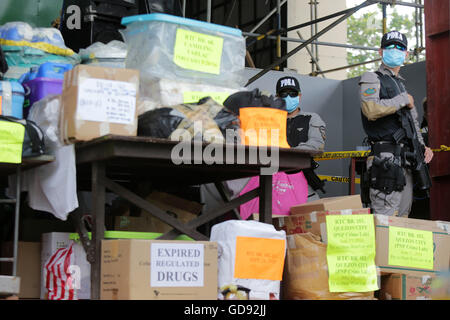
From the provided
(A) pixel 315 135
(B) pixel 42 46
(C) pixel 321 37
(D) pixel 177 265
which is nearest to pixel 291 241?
(D) pixel 177 265

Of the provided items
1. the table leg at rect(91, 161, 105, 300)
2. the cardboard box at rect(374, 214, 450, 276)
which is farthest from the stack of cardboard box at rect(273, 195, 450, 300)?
the table leg at rect(91, 161, 105, 300)

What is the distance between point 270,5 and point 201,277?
471 inches

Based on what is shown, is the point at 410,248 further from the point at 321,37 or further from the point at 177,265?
the point at 321,37

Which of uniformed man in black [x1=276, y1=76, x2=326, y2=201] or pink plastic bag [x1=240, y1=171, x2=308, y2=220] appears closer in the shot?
pink plastic bag [x1=240, y1=171, x2=308, y2=220]

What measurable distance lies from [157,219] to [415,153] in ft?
7.18

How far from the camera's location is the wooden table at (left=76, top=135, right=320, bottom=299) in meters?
4.29

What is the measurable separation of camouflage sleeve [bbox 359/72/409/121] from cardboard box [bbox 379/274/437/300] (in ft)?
4.75

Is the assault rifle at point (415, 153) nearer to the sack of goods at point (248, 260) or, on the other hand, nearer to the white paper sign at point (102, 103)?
the sack of goods at point (248, 260)

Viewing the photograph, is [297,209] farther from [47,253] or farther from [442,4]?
[442,4]

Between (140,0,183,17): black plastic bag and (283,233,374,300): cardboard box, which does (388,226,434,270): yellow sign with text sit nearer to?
(283,233,374,300): cardboard box

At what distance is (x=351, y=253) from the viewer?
4.91m

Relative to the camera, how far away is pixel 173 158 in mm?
4352

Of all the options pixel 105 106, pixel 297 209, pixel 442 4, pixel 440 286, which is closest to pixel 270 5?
pixel 442 4

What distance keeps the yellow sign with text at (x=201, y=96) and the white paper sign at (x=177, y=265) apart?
98 centimetres
